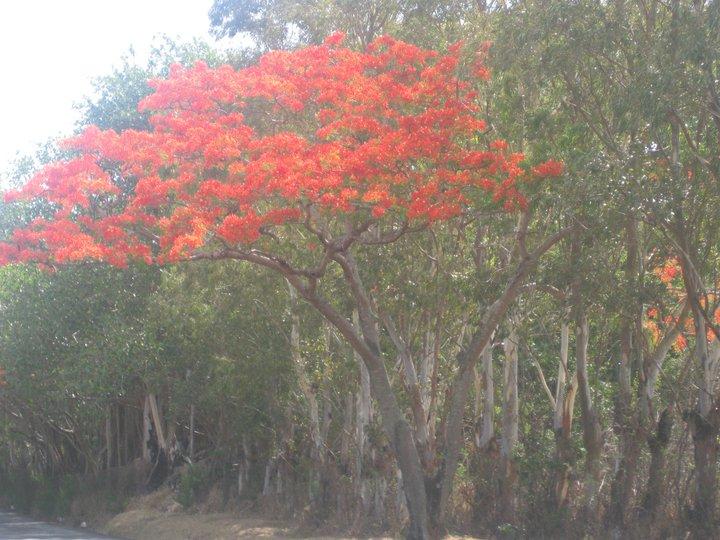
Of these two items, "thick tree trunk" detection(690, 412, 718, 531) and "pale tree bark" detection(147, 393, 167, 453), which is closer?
"thick tree trunk" detection(690, 412, 718, 531)

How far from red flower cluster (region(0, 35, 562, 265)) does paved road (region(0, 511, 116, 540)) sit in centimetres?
722

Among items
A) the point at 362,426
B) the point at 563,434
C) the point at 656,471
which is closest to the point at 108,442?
the point at 362,426

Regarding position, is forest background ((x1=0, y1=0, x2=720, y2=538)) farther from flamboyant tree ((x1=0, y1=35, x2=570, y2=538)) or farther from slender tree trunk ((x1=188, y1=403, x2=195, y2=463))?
slender tree trunk ((x1=188, y1=403, x2=195, y2=463))

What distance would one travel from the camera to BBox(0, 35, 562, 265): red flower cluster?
13.2 metres

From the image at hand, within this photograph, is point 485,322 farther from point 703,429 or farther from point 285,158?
point 285,158

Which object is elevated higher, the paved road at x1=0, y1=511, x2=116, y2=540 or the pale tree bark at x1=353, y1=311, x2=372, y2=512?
the pale tree bark at x1=353, y1=311, x2=372, y2=512

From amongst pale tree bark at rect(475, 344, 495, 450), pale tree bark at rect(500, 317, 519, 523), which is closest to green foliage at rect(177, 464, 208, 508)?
pale tree bark at rect(475, 344, 495, 450)

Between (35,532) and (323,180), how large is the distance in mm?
13619

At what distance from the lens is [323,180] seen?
Result: 1320 centimetres

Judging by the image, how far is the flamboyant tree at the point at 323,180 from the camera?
13.2 meters

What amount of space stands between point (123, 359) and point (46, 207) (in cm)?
640

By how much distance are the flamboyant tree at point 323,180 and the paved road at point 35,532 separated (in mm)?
7136

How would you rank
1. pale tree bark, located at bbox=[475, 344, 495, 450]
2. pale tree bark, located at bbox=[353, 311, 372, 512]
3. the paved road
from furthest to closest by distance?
the paved road
pale tree bark, located at bbox=[353, 311, 372, 512]
pale tree bark, located at bbox=[475, 344, 495, 450]

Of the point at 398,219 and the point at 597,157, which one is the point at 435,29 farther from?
the point at 597,157
